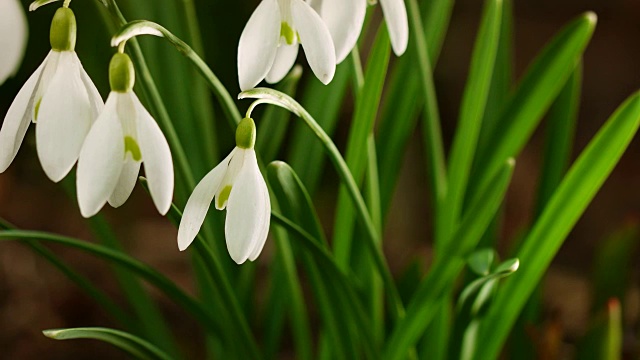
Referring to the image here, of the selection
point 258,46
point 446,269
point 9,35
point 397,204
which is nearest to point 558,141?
point 446,269

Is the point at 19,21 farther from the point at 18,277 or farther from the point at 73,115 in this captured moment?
the point at 18,277

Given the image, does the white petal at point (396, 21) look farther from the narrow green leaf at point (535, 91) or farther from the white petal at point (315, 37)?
the narrow green leaf at point (535, 91)

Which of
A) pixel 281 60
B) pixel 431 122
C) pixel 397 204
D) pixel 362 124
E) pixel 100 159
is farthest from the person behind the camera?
pixel 397 204

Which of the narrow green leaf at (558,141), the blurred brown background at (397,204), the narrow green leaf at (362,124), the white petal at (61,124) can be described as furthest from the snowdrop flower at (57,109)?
the blurred brown background at (397,204)

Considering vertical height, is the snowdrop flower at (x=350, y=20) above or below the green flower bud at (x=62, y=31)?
below

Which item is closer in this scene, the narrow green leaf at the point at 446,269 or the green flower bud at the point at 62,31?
the green flower bud at the point at 62,31

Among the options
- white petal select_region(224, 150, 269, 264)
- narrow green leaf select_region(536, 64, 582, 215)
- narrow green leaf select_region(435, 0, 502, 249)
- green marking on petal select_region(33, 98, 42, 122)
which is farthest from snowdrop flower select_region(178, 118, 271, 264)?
narrow green leaf select_region(536, 64, 582, 215)

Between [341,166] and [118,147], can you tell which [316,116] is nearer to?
[341,166]
